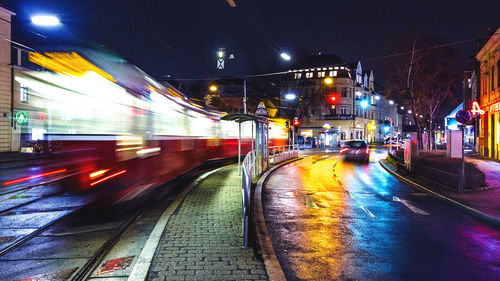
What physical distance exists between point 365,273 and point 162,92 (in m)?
8.25

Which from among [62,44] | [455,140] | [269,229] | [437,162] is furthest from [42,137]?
[437,162]

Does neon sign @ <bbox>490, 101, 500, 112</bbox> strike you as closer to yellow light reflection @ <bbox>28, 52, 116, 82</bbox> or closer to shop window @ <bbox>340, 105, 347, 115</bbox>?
yellow light reflection @ <bbox>28, 52, 116, 82</bbox>

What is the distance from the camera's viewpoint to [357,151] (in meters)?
27.5

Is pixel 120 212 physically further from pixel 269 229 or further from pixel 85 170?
pixel 269 229

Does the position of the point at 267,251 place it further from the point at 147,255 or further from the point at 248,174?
the point at 248,174

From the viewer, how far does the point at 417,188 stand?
47.3 feet

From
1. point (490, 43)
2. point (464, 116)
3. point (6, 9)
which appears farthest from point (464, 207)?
point (6, 9)

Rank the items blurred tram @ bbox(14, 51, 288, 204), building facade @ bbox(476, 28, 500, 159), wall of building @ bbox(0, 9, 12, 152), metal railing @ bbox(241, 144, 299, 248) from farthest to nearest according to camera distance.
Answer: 1. wall of building @ bbox(0, 9, 12, 152)
2. building facade @ bbox(476, 28, 500, 159)
3. blurred tram @ bbox(14, 51, 288, 204)
4. metal railing @ bbox(241, 144, 299, 248)

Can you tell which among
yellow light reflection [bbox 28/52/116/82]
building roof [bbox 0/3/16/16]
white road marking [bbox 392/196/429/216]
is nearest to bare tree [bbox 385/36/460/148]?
white road marking [bbox 392/196/429/216]

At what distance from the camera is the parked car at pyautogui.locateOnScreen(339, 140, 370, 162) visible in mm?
27469

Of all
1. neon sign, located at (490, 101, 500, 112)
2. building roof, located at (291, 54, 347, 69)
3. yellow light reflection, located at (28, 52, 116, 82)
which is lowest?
yellow light reflection, located at (28, 52, 116, 82)

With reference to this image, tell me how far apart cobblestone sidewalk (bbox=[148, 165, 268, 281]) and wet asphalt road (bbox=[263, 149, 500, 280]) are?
0.67 meters

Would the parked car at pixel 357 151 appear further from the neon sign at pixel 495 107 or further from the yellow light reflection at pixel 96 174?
the yellow light reflection at pixel 96 174

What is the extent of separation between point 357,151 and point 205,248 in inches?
917
